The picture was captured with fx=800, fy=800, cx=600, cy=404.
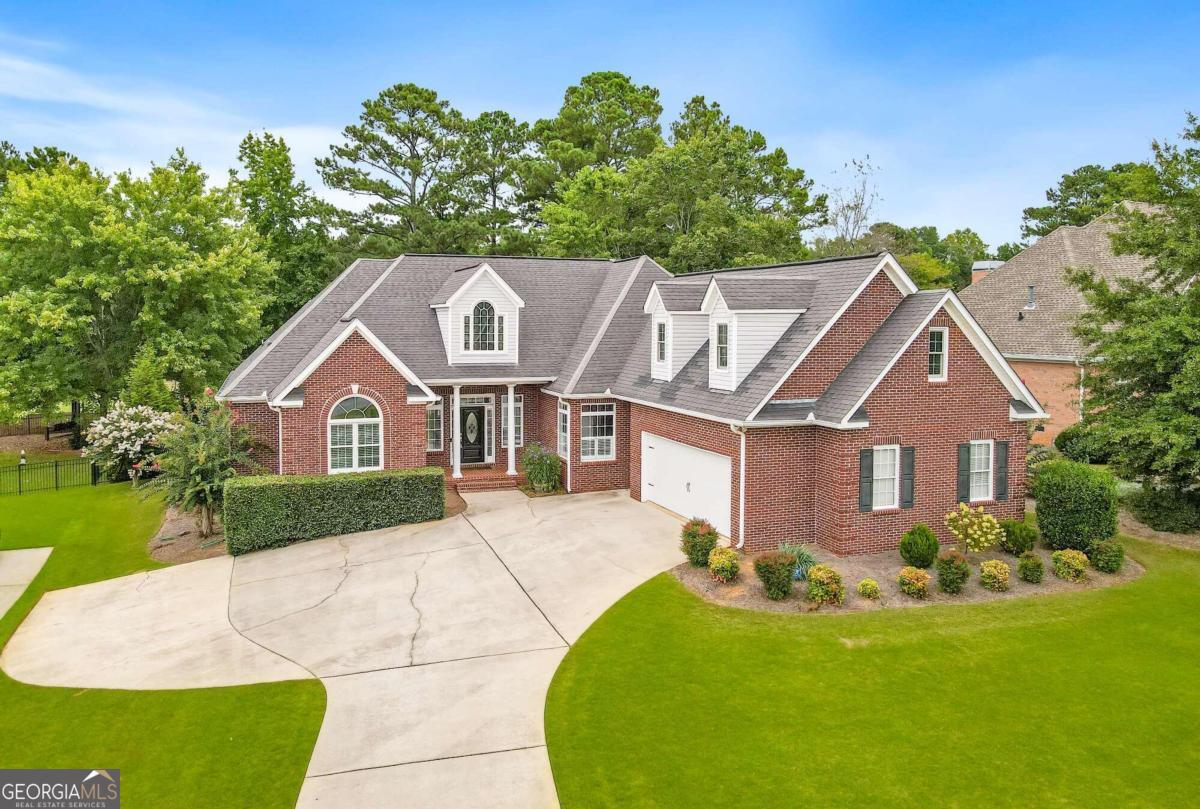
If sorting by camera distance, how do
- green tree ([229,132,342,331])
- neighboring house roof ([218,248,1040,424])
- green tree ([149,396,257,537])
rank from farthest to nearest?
green tree ([229,132,342,331]), green tree ([149,396,257,537]), neighboring house roof ([218,248,1040,424])

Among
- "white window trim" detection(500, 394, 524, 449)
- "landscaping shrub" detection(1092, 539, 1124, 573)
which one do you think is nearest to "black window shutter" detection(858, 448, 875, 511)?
"landscaping shrub" detection(1092, 539, 1124, 573)

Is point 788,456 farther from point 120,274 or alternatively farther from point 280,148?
point 280,148

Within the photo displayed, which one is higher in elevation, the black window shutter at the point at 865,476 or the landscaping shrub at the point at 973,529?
the black window shutter at the point at 865,476

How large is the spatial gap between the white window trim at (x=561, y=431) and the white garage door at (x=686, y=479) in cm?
249

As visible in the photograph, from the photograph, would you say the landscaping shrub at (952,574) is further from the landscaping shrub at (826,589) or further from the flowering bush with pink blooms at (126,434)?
the flowering bush with pink blooms at (126,434)

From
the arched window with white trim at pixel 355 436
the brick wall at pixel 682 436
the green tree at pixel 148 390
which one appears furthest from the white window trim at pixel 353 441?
the green tree at pixel 148 390

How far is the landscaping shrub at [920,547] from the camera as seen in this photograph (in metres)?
16.1

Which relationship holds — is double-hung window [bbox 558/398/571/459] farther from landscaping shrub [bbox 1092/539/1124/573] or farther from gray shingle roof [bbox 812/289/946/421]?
landscaping shrub [bbox 1092/539/1124/573]

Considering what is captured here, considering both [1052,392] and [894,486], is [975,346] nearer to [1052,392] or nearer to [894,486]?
[894,486]

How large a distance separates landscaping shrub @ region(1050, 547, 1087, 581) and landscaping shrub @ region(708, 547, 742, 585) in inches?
264

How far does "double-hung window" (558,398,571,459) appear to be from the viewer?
23.9 metres

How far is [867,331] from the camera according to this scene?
60.2 ft

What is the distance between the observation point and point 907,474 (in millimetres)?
17578

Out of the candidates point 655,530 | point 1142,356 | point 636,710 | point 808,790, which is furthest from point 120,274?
point 1142,356
